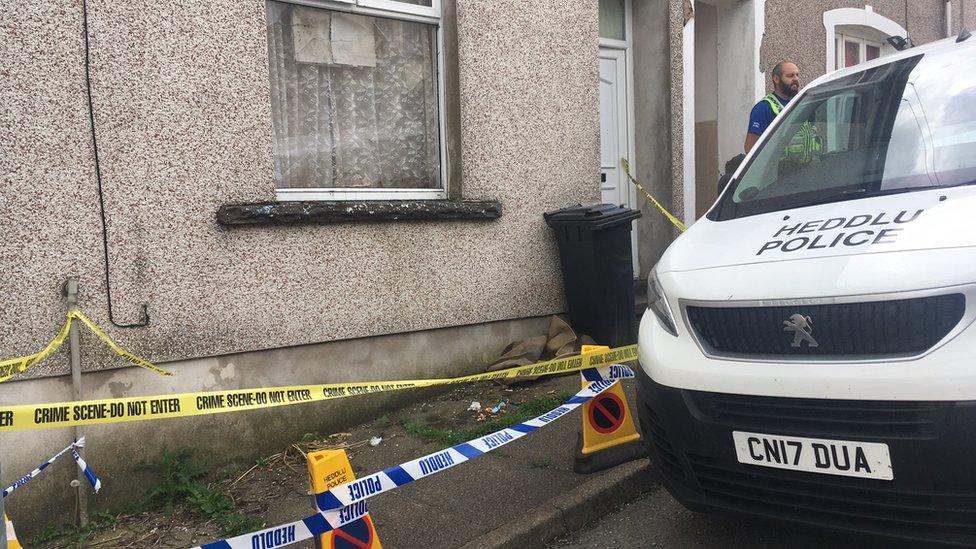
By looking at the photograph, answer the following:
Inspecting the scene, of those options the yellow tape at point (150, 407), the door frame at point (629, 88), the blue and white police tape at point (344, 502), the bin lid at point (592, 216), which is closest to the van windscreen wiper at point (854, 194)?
the blue and white police tape at point (344, 502)

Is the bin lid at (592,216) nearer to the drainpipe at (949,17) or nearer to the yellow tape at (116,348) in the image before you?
the yellow tape at (116,348)

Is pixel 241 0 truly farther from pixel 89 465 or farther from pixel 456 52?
pixel 89 465

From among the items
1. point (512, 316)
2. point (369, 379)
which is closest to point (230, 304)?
point (369, 379)

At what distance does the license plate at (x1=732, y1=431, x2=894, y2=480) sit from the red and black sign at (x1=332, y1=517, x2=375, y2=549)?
50.3 inches

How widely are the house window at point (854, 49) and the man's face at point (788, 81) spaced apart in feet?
12.2

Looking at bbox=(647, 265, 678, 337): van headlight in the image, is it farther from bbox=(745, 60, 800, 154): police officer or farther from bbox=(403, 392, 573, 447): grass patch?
bbox=(745, 60, 800, 154): police officer

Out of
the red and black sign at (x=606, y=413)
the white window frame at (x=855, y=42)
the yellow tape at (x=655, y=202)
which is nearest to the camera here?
the red and black sign at (x=606, y=413)

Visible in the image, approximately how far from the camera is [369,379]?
4727mm

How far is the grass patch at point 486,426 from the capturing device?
430cm

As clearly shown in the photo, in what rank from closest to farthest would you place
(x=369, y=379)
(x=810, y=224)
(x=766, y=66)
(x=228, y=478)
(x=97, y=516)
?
(x=810, y=224) < (x=97, y=516) < (x=228, y=478) < (x=369, y=379) < (x=766, y=66)

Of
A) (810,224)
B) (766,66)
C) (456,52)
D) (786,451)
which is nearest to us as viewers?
(786,451)

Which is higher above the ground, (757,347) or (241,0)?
(241,0)

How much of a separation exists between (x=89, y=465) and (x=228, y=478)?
2.28 ft

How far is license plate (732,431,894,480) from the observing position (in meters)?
2.16
